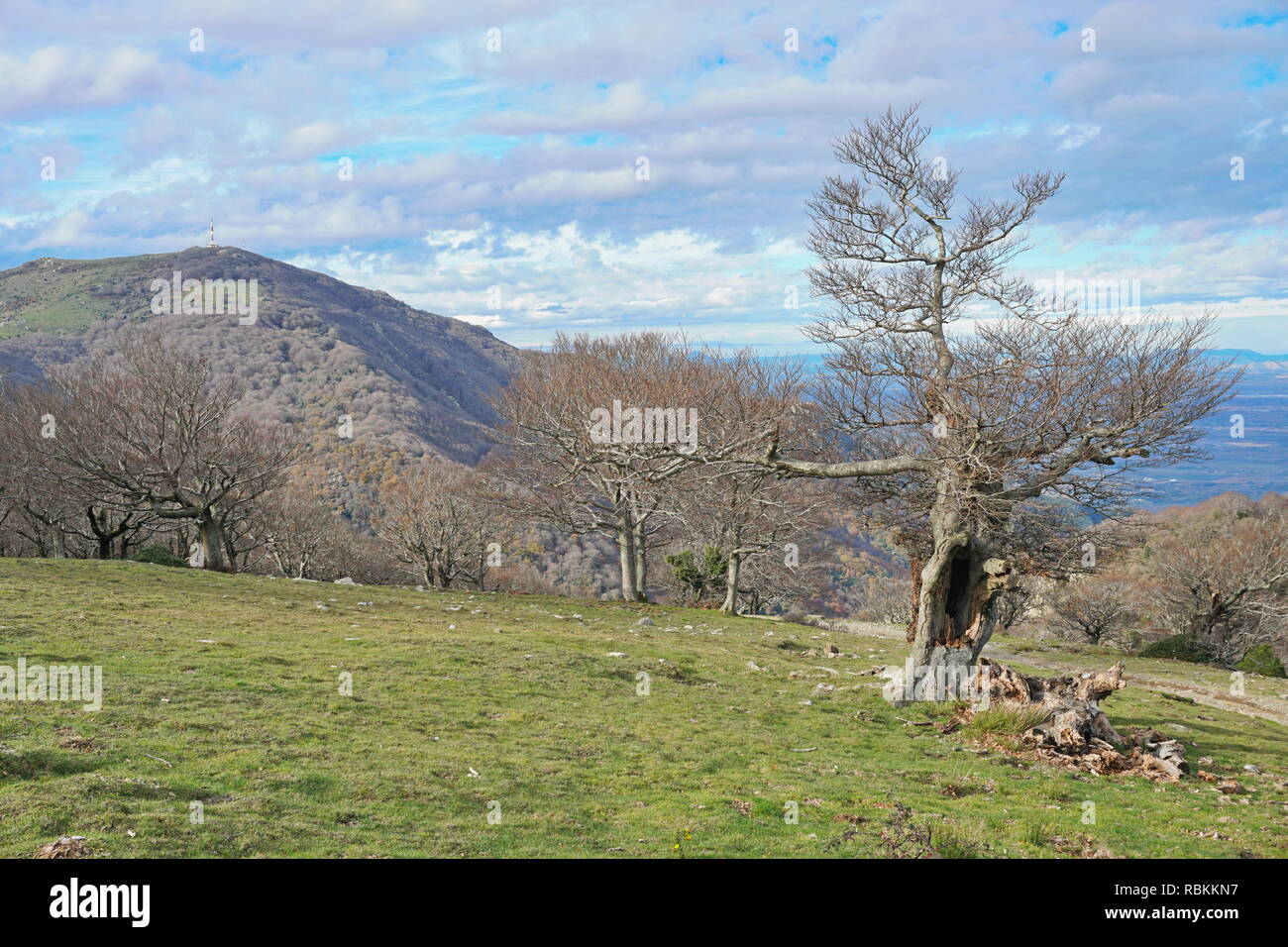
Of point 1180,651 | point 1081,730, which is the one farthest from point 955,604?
point 1180,651

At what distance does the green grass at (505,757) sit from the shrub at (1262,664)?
1454 cm

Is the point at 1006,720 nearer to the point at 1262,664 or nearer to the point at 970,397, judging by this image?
the point at 970,397

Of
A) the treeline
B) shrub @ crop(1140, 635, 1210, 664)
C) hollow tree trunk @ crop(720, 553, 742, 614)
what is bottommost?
shrub @ crop(1140, 635, 1210, 664)

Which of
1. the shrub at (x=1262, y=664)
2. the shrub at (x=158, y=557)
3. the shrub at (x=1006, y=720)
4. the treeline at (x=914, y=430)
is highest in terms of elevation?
the treeline at (x=914, y=430)

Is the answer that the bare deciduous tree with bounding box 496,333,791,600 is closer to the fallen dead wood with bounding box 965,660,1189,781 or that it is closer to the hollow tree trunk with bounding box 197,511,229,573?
the fallen dead wood with bounding box 965,660,1189,781

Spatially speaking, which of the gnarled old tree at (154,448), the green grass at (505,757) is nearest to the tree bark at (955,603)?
the green grass at (505,757)

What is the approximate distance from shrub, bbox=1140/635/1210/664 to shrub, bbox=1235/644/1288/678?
318 centimetres

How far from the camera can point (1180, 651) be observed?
35.5 metres

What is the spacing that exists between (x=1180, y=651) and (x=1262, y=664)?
14.7 ft

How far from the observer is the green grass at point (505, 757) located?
768cm

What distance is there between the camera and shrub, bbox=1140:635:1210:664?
3547 cm

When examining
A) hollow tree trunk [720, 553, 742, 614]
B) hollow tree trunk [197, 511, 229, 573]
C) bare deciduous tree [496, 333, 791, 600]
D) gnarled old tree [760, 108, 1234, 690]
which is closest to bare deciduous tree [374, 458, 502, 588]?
bare deciduous tree [496, 333, 791, 600]

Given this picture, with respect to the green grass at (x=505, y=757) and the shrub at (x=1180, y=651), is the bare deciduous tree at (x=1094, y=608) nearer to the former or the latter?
the shrub at (x=1180, y=651)

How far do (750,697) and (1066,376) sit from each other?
8.67 m
